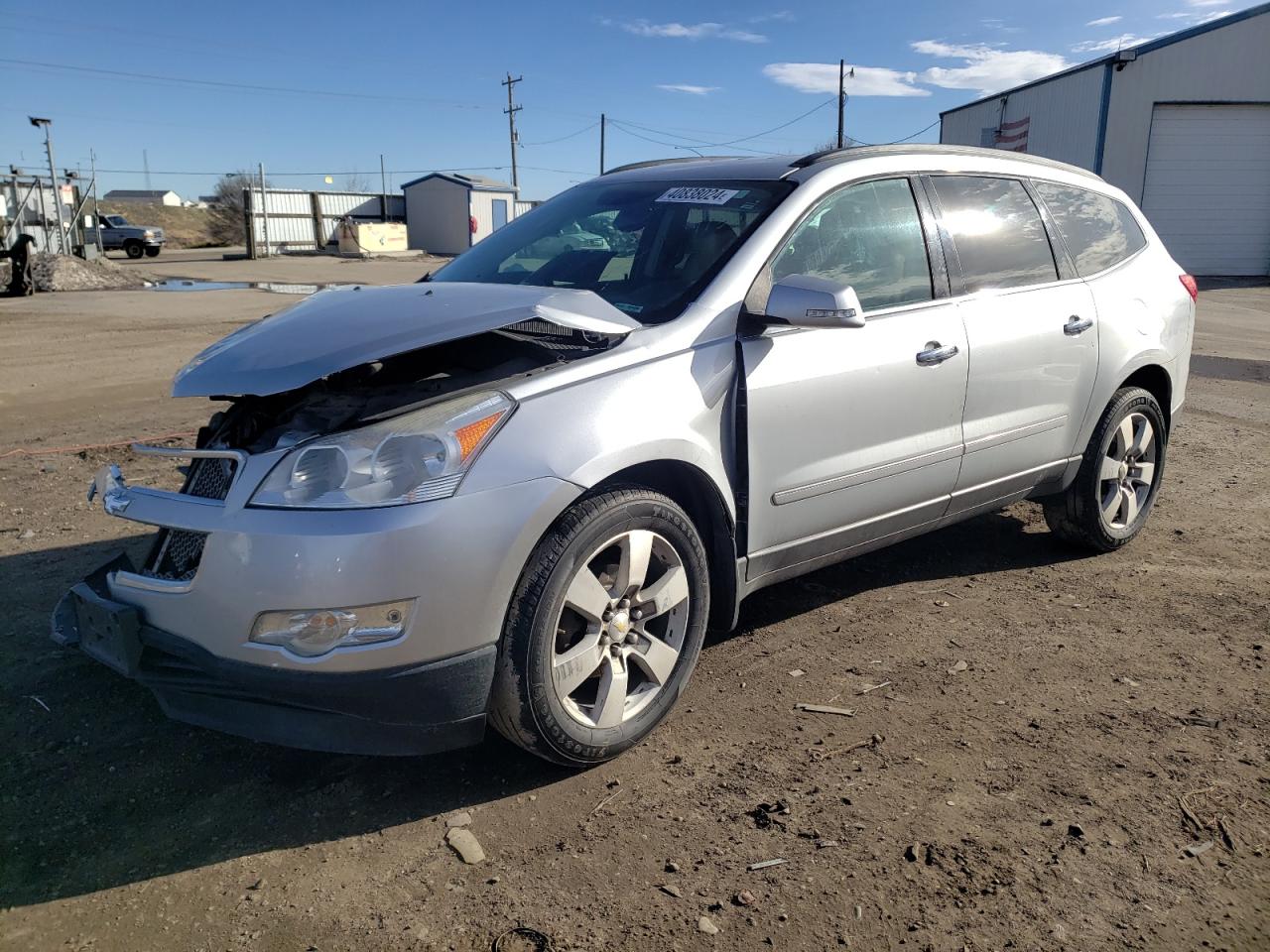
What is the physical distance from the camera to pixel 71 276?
2166 cm

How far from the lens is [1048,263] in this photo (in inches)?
176

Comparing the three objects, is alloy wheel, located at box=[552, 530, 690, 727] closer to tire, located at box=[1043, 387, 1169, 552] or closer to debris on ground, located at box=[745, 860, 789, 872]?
debris on ground, located at box=[745, 860, 789, 872]

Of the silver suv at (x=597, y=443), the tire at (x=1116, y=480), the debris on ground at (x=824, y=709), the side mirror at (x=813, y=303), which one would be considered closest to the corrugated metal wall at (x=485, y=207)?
the tire at (x=1116, y=480)

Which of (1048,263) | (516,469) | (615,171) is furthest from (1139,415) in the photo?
(516,469)

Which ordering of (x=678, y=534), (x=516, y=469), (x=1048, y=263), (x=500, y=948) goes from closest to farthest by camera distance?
1. (x=500, y=948)
2. (x=516, y=469)
3. (x=678, y=534)
4. (x=1048, y=263)

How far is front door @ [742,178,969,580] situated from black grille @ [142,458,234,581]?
1.63 meters

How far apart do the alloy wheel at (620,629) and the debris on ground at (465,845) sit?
17.2 inches

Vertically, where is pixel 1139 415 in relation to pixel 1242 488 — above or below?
above

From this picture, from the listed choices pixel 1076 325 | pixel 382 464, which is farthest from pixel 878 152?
pixel 382 464

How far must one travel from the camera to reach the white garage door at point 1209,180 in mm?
25312

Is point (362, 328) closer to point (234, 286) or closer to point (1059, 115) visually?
point (234, 286)

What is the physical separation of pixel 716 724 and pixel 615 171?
8.44 feet

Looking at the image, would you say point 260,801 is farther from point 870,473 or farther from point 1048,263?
point 1048,263

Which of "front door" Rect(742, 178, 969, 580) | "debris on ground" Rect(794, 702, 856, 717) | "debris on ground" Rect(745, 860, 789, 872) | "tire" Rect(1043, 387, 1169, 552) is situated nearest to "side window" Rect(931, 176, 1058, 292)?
"front door" Rect(742, 178, 969, 580)
